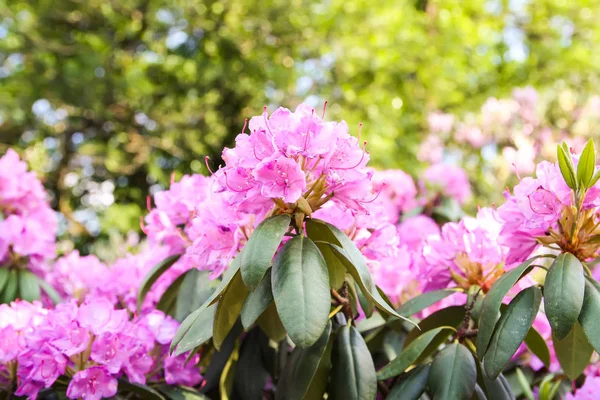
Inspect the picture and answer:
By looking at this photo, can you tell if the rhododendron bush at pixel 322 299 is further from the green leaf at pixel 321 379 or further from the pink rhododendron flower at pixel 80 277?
the pink rhododendron flower at pixel 80 277

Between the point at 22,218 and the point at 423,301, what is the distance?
920mm

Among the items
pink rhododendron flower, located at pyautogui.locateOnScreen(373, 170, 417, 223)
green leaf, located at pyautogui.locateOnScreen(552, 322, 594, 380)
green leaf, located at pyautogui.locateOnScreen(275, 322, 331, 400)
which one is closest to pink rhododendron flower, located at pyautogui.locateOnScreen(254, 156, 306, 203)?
green leaf, located at pyautogui.locateOnScreen(275, 322, 331, 400)

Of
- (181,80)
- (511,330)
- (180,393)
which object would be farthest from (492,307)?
(181,80)

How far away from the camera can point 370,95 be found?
254 inches

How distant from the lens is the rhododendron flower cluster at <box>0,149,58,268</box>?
4.09ft

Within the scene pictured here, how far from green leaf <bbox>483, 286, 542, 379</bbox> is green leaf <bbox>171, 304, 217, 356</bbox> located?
343 millimetres

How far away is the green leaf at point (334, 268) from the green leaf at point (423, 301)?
0.60 ft

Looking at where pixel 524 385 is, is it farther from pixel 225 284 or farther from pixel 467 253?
pixel 225 284

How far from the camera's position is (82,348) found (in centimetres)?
85

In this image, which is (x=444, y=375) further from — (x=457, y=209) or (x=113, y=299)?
(x=457, y=209)

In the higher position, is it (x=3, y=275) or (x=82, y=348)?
(x=82, y=348)

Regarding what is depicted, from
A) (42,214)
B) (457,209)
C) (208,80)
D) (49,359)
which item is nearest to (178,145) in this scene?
(208,80)

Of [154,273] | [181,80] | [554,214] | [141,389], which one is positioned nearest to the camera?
[554,214]

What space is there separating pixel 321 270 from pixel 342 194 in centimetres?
11
